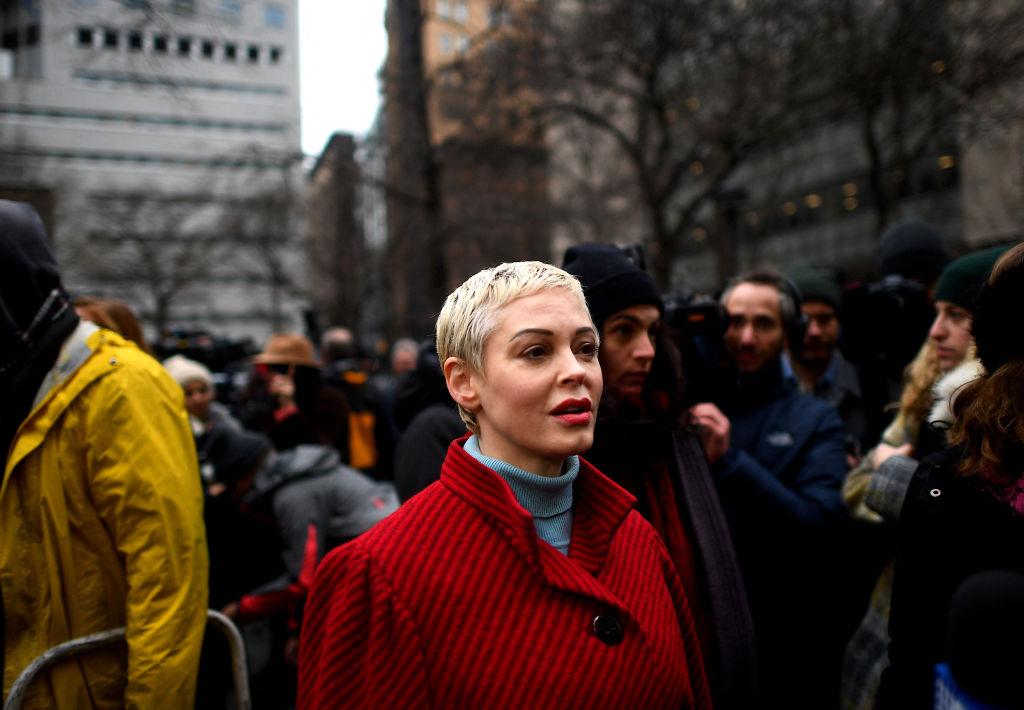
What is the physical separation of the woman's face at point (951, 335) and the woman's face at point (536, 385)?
1.79m

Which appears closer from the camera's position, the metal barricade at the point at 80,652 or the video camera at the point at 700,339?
the metal barricade at the point at 80,652

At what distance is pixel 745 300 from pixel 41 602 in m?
2.81

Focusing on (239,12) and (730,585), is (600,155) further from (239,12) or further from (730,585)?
(730,585)

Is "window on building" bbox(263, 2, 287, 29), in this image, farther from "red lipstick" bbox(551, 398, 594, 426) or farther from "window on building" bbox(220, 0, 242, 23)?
"red lipstick" bbox(551, 398, 594, 426)

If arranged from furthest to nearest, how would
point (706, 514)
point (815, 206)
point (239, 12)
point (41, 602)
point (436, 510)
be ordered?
point (815, 206) → point (239, 12) → point (706, 514) → point (41, 602) → point (436, 510)

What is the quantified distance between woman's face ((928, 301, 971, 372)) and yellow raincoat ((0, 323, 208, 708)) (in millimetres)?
2664

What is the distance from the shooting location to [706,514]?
2227 mm

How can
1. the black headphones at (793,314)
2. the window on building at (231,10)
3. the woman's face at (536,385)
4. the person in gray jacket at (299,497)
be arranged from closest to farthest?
the woman's face at (536,385) → the black headphones at (793,314) → the person in gray jacket at (299,497) → the window on building at (231,10)

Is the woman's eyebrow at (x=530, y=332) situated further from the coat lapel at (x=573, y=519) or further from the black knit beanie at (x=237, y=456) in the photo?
the black knit beanie at (x=237, y=456)

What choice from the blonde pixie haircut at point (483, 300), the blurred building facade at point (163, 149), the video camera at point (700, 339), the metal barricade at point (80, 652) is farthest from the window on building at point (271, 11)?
the blonde pixie haircut at point (483, 300)

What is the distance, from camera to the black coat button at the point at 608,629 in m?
1.44

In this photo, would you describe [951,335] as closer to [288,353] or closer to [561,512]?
[561,512]

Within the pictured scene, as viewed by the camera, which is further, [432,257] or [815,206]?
[815,206]

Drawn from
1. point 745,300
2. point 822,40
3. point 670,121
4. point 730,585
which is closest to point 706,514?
point 730,585
